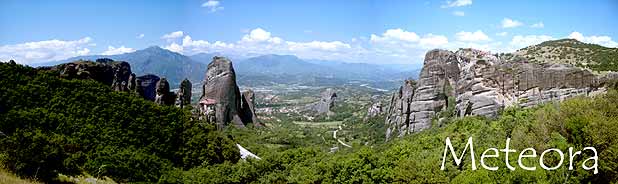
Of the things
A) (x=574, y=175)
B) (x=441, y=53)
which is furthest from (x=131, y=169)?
(x=441, y=53)

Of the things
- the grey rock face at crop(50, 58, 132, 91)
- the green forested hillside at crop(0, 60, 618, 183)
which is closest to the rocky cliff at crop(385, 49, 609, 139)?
the green forested hillside at crop(0, 60, 618, 183)

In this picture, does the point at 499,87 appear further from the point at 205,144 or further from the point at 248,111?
the point at 248,111

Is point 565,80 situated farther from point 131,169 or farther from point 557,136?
point 131,169

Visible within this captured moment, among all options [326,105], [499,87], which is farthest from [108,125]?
[326,105]

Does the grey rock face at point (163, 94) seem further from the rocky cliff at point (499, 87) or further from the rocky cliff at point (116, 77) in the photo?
the rocky cliff at point (499, 87)

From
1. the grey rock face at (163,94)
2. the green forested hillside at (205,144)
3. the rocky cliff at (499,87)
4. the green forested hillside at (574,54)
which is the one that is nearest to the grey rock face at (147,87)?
the grey rock face at (163,94)
